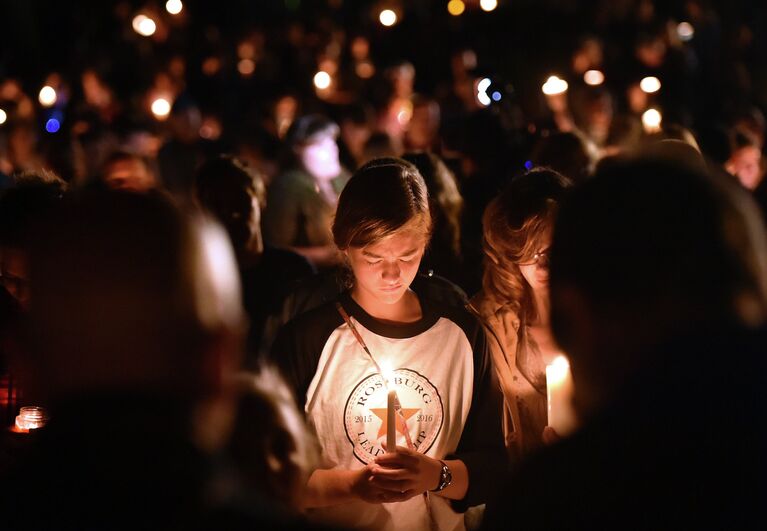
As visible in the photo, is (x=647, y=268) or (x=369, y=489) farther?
(x=369, y=489)

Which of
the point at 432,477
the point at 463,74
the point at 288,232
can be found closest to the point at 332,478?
the point at 432,477

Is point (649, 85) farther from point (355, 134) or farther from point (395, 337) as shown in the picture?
point (395, 337)

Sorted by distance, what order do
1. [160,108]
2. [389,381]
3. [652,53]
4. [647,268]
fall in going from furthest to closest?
1. [652,53]
2. [160,108]
3. [389,381]
4. [647,268]

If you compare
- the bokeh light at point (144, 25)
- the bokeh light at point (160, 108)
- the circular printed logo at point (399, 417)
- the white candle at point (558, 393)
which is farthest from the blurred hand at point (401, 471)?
the bokeh light at point (144, 25)

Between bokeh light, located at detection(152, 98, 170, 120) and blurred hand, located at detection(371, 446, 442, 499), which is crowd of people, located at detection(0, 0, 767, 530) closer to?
blurred hand, located at detection(371, 446, 442, 499)

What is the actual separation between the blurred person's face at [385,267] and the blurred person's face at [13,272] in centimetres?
111

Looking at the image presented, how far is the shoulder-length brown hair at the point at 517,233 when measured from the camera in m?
3.53

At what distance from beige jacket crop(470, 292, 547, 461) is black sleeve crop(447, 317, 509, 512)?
267 mm

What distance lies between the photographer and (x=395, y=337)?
3.05 metres

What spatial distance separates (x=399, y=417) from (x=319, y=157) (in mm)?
4088

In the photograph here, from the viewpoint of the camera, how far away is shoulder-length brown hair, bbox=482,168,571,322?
3531mm

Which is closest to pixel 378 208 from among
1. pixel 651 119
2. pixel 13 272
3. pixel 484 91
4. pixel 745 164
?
pixel 13 272

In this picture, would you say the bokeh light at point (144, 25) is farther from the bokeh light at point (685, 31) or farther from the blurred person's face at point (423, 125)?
the bokeh light at point (685, 31)

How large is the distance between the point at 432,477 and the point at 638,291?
152 cm
